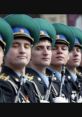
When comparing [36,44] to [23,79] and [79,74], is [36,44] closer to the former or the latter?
[23,79]

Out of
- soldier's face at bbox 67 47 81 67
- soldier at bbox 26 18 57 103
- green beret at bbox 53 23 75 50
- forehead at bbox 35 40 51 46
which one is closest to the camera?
soldier at bbox 26 18 57 103

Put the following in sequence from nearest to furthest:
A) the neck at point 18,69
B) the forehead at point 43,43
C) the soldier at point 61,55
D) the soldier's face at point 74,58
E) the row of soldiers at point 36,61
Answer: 1. the row of soldiers at point 36,61
2. the neck at point 18,69
3. the forehead at point 43,43
4. the soldier at point 61,55
5. the soldier's face at point 74,58

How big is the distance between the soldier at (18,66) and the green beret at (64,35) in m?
1.06

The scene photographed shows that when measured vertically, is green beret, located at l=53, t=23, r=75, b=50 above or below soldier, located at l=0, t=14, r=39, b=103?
above

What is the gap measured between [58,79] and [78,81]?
97 cm

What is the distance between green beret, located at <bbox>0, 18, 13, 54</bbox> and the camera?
24.2 ft

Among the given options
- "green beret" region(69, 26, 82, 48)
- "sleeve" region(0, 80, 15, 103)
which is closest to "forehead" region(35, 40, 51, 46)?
"sleeve" region(0, 80, 15, 103)

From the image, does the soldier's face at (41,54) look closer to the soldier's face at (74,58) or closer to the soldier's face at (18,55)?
the soldier's face at (18,55)

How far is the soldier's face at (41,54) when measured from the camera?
8.06 metres

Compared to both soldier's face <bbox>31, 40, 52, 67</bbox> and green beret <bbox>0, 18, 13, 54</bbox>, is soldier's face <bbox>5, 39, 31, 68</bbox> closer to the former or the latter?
green beret <bbox>0, 18, 13, 54</bbox>

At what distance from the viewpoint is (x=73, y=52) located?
31.1 ft

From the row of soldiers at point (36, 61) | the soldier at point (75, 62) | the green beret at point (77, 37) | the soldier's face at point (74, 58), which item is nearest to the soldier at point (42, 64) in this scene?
the row of soldiers at point (36, 61)

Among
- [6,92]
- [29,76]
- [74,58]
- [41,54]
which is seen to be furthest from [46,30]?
[6,92]
